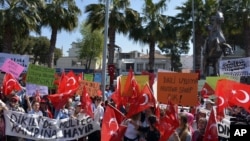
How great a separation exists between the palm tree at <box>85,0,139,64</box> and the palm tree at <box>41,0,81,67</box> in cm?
113

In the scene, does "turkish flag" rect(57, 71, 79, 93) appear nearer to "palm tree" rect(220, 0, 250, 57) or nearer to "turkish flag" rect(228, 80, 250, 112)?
"turkish flag" rect(228, 80, 250, 112)

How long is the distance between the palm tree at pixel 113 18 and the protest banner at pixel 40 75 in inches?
713

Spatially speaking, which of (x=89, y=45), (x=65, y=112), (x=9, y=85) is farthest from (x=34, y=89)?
(x=89, y=45)

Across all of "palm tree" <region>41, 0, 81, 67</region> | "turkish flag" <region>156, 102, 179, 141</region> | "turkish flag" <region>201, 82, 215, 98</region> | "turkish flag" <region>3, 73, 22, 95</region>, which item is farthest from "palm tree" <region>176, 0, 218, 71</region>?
"turkish flag" <region>156, 102, 179, 141</region>

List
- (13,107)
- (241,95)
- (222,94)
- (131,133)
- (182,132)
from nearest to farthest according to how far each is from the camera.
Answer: (182,132) → (131,133) → (222,94) → (241,95) → (13,107)

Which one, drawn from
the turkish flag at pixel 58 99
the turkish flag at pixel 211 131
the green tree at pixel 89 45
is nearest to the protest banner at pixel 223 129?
the turkish flag at pixel 211 131

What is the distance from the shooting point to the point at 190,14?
1235 inches

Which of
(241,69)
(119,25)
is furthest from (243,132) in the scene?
(119,25)

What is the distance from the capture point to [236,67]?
14820mm

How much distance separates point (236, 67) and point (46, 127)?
7893 millimetres

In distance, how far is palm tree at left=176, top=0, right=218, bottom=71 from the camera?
1203 inches

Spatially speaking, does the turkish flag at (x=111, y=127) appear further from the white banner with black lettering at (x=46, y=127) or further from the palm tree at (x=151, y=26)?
→ the palm tree at (x=151, y=26)

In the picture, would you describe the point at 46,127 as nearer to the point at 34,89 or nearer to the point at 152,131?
the point at 152,131

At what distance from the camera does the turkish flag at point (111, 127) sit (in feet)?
24.1
